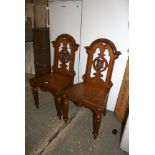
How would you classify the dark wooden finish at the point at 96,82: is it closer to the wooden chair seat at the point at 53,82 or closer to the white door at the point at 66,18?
the wooden chair seat at the point at 53,82

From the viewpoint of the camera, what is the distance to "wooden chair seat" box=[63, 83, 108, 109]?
1590 millimetres

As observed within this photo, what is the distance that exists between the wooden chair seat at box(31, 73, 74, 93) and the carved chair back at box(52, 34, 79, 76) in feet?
0.31

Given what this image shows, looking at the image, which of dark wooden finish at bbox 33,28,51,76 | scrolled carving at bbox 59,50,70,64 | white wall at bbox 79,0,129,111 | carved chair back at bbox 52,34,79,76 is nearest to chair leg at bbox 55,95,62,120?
carved chair back at bbox 52,34,79,76

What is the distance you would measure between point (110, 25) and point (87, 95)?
81cm

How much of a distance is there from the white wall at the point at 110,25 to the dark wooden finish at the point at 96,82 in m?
0.11

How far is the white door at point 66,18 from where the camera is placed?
6.84ft

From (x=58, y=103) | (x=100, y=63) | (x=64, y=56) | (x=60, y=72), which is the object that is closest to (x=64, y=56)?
(x=64, y=56)

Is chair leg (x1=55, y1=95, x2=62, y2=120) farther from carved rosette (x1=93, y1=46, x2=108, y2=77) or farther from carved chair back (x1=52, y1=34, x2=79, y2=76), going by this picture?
carved rosette (x1=93, y1=46, x2=108, y2=77)

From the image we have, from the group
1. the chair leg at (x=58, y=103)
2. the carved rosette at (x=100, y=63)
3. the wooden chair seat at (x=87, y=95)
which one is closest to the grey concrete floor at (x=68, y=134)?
the chair leg at (x=58, y=103)

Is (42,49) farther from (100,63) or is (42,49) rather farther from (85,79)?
(100,63)

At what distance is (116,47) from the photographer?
1.86m
